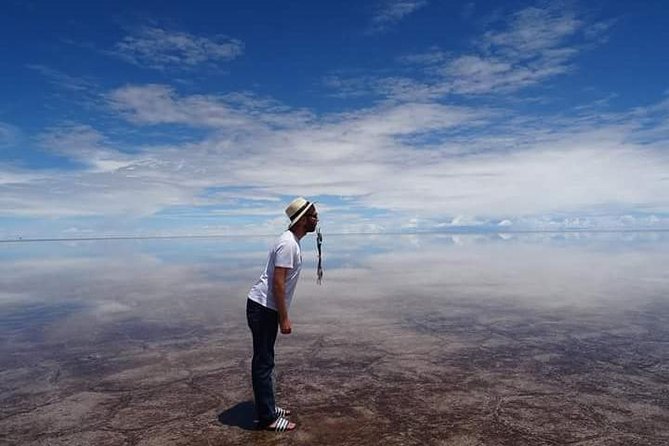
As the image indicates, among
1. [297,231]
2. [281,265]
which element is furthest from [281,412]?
[297,231]

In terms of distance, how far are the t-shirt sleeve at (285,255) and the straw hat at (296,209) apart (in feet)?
0.91

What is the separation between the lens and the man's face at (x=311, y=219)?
4.81m

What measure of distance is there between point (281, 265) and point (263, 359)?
103 cm

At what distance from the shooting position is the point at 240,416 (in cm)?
515

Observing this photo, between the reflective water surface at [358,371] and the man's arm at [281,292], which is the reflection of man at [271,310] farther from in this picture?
the reflective water surface at [358,371]

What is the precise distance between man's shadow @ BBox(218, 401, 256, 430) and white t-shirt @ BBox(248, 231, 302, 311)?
1236 mm

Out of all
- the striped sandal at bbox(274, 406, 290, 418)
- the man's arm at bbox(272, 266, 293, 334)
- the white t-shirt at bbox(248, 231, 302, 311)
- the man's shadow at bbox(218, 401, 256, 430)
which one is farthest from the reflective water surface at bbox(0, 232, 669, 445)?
the white t-shirt at bbox(248, 231, 302, 311)

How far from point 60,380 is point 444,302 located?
28.3 ft

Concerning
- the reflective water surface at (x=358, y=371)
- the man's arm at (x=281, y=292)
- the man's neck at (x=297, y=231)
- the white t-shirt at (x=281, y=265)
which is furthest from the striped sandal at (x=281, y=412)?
the man's neck at (x=297, y=231)

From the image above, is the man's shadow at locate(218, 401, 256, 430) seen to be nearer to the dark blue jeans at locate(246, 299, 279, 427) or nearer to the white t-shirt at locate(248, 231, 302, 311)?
the dark blue jeans at locate(246, 299, 279, 427)

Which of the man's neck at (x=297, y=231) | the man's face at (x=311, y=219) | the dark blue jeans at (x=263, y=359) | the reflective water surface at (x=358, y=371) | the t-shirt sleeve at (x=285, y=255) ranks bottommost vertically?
the reflective water surface at (x=358, y=371)

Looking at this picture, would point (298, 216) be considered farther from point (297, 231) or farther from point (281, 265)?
point (281, 265)

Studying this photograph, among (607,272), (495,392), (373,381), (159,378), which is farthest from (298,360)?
(607,272)

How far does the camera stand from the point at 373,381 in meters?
6.16
